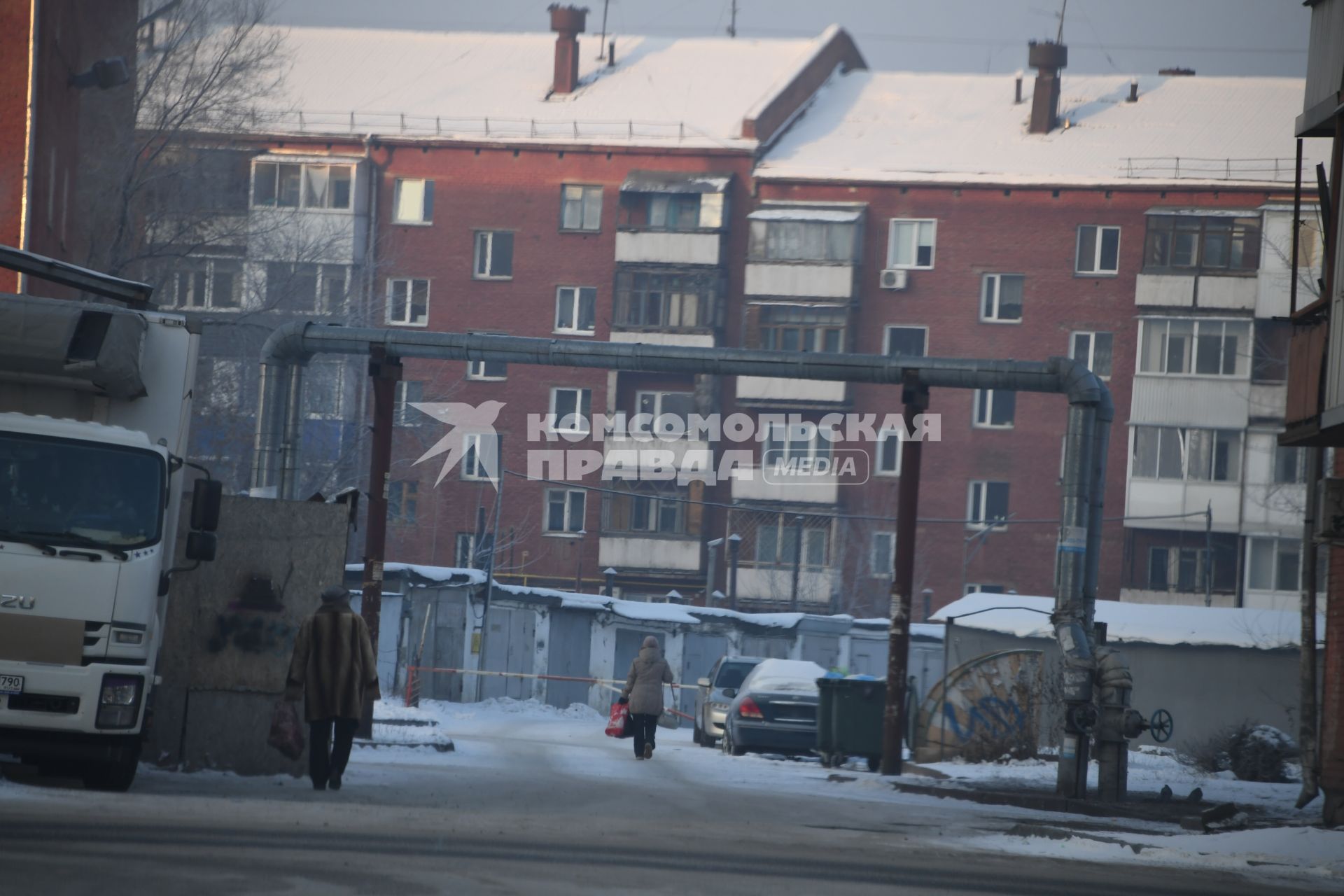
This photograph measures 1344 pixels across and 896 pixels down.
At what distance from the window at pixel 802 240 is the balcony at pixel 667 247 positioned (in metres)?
1.38

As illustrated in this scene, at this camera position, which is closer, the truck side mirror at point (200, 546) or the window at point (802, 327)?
the truck side mirror at point (200, 546)

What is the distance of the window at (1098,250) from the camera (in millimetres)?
56531

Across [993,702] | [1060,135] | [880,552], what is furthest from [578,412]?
[993,702]

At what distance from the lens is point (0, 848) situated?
839 cm

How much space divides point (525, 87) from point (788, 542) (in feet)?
63.2

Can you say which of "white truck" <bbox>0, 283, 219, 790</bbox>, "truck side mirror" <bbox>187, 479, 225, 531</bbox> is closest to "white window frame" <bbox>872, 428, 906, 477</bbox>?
"truck side mirror" <bbox>187, 479, 225, 531</bbox>

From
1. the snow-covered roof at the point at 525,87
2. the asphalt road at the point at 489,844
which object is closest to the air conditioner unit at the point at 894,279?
the snow-covered roof at the point at 525,87

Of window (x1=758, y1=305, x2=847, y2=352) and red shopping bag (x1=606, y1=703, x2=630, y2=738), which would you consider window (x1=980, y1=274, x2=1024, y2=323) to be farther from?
red shopping bag (x1=606, y1=703, x2=630, y2=738)

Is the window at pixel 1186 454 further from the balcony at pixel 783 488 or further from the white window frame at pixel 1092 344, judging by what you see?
the balcony at pixel 783 488

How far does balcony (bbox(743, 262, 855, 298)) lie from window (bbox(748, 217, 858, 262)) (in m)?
0.26

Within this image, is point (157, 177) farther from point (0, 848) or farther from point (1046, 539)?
point (1046, 539)

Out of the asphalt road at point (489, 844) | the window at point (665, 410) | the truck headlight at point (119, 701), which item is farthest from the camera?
the window at point (665, 410)

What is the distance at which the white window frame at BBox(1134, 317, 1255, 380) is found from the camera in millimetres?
54031

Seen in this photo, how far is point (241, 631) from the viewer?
13906 millimetres
